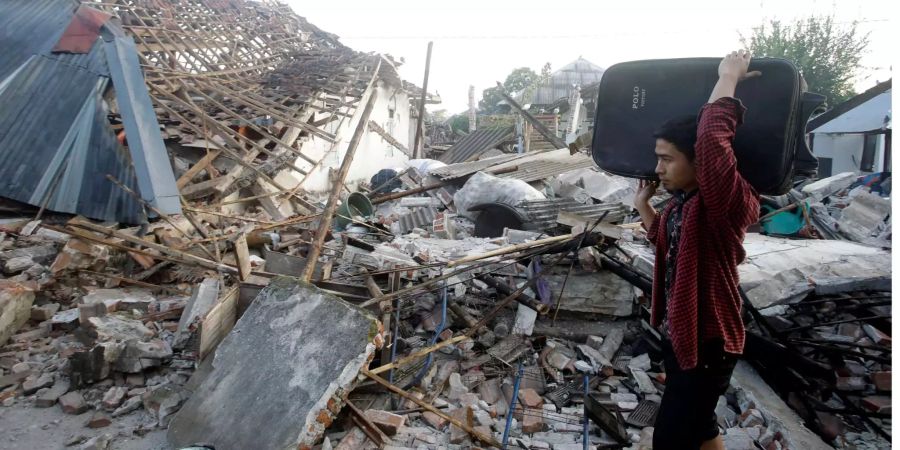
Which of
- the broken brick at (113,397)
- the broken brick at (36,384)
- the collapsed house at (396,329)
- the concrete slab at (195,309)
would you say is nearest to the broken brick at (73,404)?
the collapsed house at (396,329)

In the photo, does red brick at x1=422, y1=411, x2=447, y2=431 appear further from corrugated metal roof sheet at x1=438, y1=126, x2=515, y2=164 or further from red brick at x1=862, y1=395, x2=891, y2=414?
corrugated metal roof sheet at x1=438, y1=126, x2=515, y2=164

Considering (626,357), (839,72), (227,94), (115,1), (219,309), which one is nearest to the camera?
(219,309)

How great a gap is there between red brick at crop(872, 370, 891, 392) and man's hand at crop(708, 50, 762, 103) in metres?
3.19

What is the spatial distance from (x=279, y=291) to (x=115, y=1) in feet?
33.2

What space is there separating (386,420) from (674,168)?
2244mm

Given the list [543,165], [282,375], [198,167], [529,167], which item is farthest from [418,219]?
[282,375]

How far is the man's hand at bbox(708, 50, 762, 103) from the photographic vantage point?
1.66 meters

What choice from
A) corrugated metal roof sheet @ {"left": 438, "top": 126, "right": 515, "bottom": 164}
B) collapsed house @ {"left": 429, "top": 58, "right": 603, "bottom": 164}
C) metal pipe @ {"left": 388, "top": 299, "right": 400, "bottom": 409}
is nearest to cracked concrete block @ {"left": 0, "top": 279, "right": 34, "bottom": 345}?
metal pipe @ {"left": 388, "top": 299, "right": 400, "bottom": 409}

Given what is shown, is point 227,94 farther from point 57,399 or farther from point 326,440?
point 326,440

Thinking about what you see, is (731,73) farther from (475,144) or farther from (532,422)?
(475,144)

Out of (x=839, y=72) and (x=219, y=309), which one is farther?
(x=839, y=72)

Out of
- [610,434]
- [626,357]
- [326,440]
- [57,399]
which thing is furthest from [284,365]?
[626,357]

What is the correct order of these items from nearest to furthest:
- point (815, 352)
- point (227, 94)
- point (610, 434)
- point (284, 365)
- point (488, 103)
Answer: point (284, 365) → point (610, 434) → point (815, 352) → point (227, 94) → point (488, 103)

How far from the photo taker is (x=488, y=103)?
3909 cm
